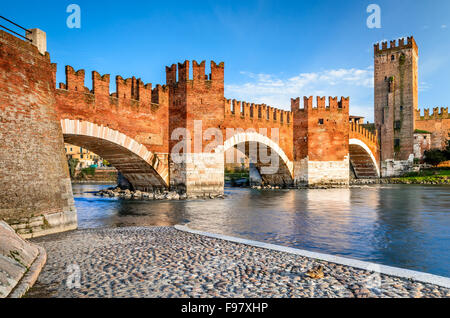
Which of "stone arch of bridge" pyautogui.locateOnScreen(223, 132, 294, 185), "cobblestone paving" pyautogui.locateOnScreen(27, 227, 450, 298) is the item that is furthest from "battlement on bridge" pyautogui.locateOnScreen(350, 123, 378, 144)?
"cobblestone paving" pyautogui.locateOnScreen(27, 227, 450, 298)

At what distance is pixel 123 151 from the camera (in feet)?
51.4

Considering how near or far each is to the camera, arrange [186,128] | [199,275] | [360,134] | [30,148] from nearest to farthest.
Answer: [199,275] < [30,148] < [186,128] < [360,134]

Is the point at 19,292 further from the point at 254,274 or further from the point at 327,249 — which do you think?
the point at 327,249

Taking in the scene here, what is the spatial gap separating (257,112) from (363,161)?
2007 centimetres

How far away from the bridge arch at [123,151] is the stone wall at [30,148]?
488cm

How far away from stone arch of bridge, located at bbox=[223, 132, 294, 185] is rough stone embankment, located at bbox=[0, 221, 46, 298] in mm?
14874

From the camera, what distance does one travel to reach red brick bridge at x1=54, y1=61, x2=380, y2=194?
45.1 ft

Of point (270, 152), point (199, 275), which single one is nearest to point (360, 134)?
point (270, 152)

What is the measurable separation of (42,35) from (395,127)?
40.4 m

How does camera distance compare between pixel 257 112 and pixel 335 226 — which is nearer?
pixel 335 226

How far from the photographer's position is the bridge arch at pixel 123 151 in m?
13.2

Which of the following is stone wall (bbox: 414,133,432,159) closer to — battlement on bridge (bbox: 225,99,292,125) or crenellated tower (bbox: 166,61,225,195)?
battlement on bridge (bbox: 225,99,292,125)

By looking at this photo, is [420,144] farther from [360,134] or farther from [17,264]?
[17,264]
